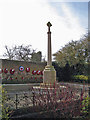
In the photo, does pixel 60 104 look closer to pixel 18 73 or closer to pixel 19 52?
pixel 18 73

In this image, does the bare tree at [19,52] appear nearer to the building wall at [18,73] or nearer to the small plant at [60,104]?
the building wall at [18,73]

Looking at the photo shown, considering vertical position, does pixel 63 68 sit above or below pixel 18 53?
below

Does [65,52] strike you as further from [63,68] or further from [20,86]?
[20,86]

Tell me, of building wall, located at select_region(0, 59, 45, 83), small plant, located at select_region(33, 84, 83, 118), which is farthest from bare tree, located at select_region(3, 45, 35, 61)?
small plant, located at select_region(33, 84, 83, 118)

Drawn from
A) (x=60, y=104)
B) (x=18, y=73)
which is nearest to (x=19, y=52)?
(x=18, y=73)

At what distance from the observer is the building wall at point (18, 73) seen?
38.6 ft

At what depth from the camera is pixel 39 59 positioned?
2302 cm

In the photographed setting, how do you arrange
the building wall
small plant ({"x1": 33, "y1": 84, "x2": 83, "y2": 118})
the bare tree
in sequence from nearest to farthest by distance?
1. small plant ({"x1": 33, "y1": 84, "x2": 83, "y2": 118})
2. the building wall
3. the bare tree

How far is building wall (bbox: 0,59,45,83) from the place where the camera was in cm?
1176

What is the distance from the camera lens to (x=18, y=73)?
13.0m

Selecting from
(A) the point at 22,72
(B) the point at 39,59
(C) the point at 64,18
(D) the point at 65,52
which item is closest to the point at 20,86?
(A) the point at 22,72

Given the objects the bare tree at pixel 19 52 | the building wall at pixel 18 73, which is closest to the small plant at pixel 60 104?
the building wall at pixel 18 73

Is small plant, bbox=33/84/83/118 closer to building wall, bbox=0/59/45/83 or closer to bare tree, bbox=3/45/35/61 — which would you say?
building wall, bbox=0/59/45/83

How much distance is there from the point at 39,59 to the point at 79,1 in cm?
1889
